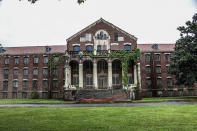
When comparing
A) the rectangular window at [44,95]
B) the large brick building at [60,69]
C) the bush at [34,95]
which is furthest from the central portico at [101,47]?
the bush at [34,95]

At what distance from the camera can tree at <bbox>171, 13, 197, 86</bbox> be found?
28312 mm

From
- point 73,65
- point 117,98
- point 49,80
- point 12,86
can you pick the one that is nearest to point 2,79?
point 12,86

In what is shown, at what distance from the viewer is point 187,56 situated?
2788 centimetres

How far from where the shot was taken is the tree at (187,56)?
28.3 meters

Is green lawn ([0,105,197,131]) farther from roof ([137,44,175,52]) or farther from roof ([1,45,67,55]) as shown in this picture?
roof ([1,45,67,55])

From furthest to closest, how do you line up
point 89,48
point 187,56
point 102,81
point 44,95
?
point 44,95 → point 89,48 → point 102,81 → point 187,56

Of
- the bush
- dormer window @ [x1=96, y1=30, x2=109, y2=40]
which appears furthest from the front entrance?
the bush

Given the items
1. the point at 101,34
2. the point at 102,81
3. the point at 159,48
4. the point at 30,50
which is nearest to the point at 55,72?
the point at 30,50

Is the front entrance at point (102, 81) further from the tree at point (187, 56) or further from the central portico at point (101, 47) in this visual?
the tree at point (187, 56)

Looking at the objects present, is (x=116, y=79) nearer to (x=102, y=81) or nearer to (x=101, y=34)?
(x=102, y=81)

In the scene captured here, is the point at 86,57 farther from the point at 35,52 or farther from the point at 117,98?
the point at 35,52

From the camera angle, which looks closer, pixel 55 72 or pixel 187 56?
pixel 187 56

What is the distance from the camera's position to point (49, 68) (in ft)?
139

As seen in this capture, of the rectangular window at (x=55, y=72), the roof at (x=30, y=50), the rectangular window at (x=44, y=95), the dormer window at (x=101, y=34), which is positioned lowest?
the rectangular window at (x=44, y=95)
